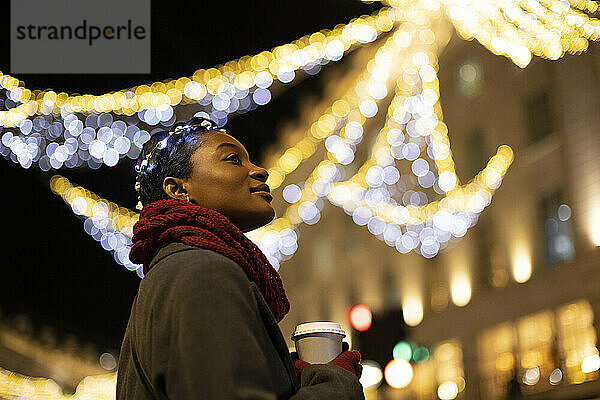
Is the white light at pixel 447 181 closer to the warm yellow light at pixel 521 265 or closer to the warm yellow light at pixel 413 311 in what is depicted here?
the warm yellow light at pixel 521 265

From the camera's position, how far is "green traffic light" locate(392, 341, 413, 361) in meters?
11.6

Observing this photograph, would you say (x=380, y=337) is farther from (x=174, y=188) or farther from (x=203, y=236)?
(x=203, y=236)

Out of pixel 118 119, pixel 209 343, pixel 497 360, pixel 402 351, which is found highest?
pixel 118 119

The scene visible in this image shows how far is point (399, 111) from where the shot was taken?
19.4m

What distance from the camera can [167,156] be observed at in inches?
108

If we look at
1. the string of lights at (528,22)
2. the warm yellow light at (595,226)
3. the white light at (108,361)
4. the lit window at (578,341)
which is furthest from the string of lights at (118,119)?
the white light at (108,361)

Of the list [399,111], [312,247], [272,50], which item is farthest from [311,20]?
[312,247]

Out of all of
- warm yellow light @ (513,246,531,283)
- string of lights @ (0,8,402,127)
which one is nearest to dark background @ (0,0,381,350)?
string of lights @ (0,8,402,127)

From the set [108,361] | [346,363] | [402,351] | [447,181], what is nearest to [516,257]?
[447,181]

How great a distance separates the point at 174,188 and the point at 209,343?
2.75 ft

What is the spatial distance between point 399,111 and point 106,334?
70.6 feet

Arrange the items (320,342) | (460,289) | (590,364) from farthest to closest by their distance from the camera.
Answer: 1. (460,289)
2. (590,364)
3. (320,342)

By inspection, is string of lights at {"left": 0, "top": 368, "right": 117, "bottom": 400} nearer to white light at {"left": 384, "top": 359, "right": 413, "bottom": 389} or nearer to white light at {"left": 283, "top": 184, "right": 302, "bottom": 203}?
white light at {"left": 283, "top": 184, "right": 302, "bottom": 203}

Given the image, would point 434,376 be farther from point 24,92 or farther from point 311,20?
point 24,92
